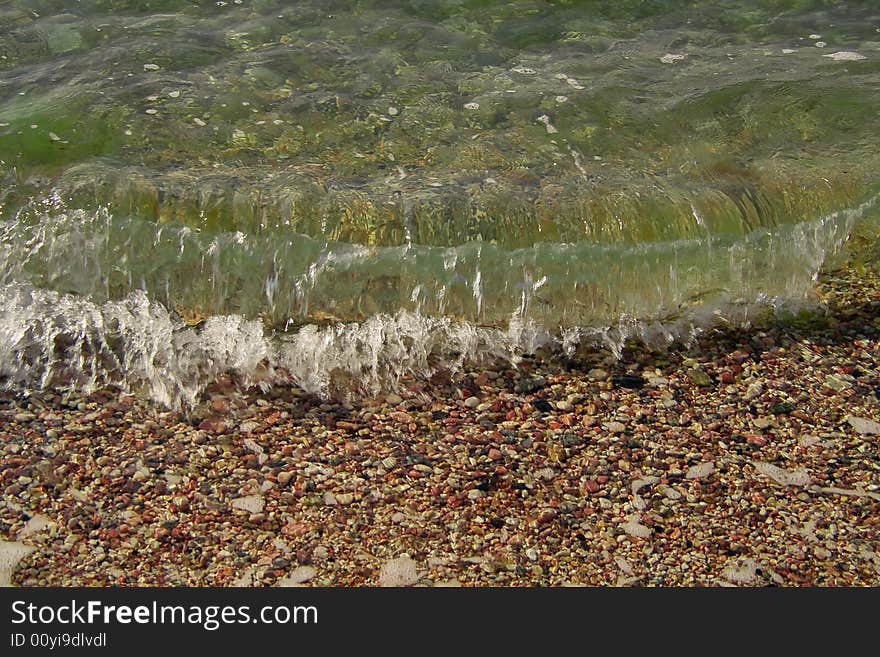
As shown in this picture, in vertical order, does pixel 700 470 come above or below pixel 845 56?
below

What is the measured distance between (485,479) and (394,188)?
2281 mm

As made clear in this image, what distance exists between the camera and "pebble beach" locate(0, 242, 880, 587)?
3.81m

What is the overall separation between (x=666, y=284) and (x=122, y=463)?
123 inches

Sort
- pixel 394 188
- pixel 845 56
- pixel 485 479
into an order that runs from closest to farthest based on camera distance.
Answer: pixel 485 479, pixel 394 188, pixel 845 56

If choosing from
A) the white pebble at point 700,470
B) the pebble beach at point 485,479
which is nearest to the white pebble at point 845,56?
the pebble beach at point 485,479

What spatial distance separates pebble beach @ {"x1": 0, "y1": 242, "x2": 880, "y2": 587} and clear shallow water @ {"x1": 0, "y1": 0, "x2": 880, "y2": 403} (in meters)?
0.31

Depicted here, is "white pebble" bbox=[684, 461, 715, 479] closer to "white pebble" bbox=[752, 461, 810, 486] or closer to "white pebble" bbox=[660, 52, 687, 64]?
"white pebble" bbox=[752, 461, 810, 486]

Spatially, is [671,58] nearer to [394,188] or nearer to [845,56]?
[845,56]

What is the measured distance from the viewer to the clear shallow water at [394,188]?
522 centimetres

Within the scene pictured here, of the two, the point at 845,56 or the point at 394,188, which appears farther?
the point at 845,56

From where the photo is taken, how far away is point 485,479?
427 centimetres

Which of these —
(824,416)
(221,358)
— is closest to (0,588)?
(221,358)

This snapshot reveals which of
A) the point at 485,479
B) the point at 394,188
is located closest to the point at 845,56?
the point at 394,188

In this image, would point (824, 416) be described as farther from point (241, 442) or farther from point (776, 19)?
point (776, 19)
